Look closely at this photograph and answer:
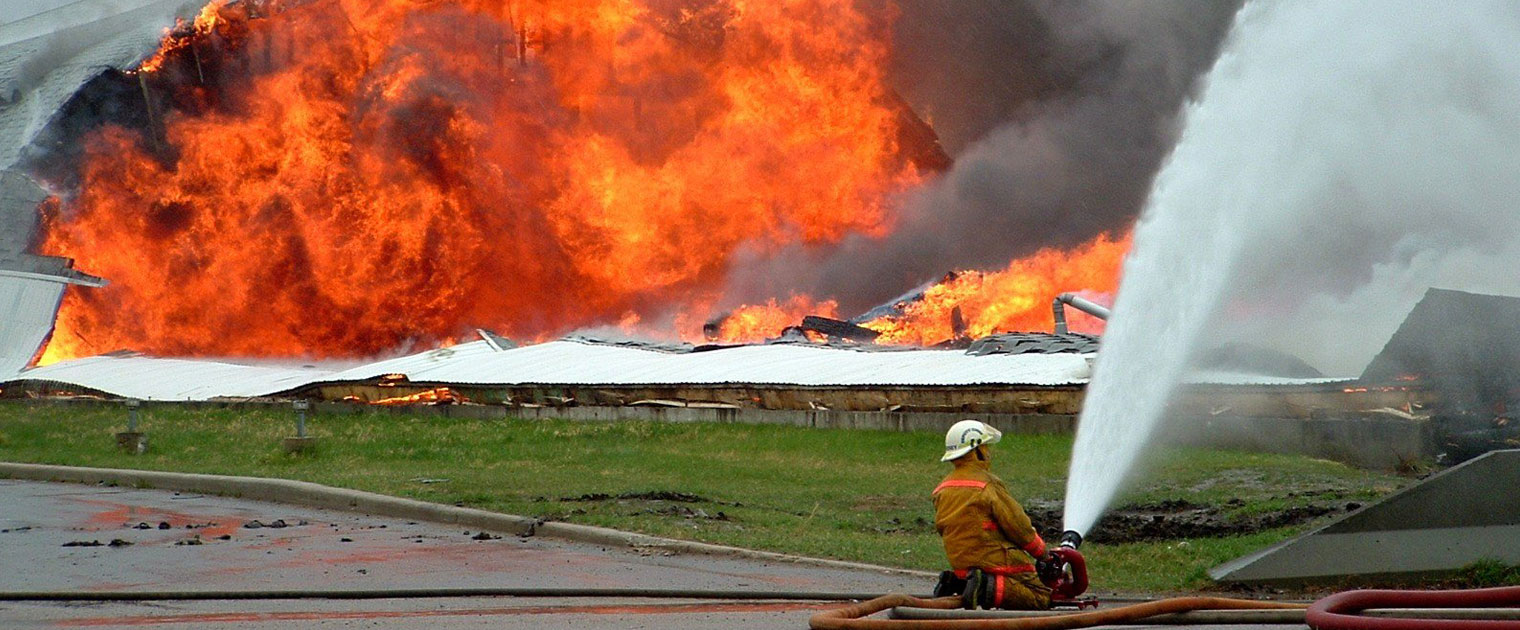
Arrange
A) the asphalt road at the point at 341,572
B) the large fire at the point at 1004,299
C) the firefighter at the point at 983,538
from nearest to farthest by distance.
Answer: the firefighter at the point at 983,538, the asphalt road at the point at 341,572, the large fire at the point at 1004,299

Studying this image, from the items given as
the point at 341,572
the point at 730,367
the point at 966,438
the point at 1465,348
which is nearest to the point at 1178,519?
the point at 966,438

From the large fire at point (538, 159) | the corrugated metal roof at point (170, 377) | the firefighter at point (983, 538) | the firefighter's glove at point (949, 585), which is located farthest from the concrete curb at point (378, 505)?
the large fire at point (538, 159)

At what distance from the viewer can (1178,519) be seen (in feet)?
44.9

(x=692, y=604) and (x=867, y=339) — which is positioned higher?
(x=867, y=339)

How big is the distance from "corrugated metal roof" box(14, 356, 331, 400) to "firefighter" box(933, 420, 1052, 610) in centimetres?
2667

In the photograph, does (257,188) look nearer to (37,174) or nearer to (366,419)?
(37,174)

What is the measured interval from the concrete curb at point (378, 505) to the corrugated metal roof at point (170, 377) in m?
12.0

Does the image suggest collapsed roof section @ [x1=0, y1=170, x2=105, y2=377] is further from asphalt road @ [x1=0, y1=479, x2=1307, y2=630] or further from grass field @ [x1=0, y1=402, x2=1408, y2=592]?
asphalt road @ [x1=0, y1=479, x2=1307, y2=630]

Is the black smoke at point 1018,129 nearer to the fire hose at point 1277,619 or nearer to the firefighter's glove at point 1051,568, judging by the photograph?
the firefighter's glove at point 1051,568

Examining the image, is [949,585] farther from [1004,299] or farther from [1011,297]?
[1011,297]

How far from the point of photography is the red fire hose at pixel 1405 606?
575 cm

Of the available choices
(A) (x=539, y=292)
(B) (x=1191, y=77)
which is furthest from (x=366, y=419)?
(B) (x=1191, y=77)

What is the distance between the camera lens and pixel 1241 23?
571 inches

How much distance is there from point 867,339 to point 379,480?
66.4 ft
